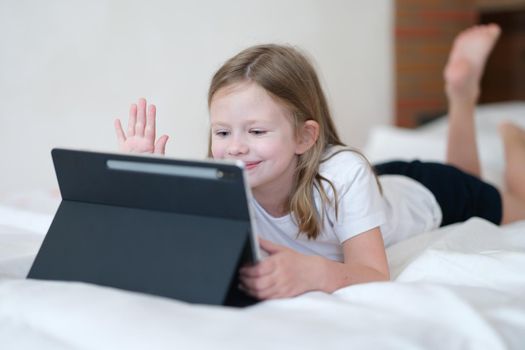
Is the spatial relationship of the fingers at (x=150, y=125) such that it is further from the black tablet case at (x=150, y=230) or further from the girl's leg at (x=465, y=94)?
the girl's leg at (x=465, y=94)

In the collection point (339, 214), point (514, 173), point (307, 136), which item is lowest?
point (514, 173)

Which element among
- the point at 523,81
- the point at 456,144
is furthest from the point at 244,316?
the point at 523,81

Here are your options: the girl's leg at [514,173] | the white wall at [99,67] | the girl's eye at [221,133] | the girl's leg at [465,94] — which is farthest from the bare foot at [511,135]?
Answer: the girl's eye at [221,133]

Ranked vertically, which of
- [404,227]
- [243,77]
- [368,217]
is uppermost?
[243,77]

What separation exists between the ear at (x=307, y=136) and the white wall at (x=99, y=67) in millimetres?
720

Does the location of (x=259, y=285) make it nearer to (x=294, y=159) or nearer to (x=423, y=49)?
(x=294, y=159)

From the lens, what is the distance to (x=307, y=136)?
123 centimetres

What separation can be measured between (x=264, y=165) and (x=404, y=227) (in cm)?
49

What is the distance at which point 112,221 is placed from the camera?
949 millimetres

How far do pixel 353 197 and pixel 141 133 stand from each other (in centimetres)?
38

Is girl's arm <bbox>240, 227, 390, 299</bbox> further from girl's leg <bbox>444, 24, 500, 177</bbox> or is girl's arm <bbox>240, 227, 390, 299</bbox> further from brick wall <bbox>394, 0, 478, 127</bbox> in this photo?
brick wall <bbox>394, 0, 478, 127</bbox>

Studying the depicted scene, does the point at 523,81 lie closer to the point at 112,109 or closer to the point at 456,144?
the point at 456,144

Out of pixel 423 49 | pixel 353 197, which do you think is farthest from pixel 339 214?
pixel 423 49

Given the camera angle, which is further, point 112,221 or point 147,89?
point 147,89
